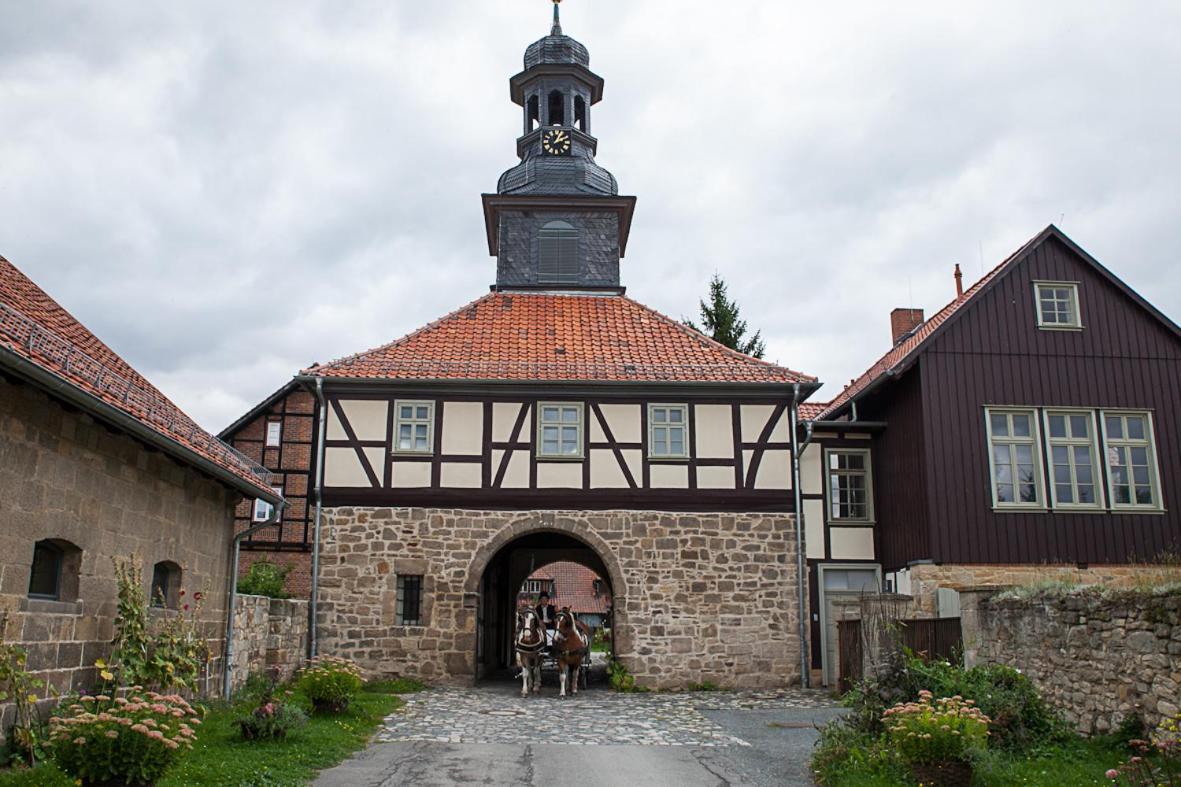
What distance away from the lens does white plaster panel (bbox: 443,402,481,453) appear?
1827 centimetres

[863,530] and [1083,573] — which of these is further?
[863,530]

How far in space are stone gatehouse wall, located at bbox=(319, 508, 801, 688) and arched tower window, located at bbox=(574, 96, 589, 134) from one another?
1105cm

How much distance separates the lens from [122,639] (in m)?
10.2

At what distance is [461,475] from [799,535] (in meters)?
6.12

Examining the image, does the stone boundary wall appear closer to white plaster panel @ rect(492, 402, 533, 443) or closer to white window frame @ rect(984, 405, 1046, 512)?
white plaster panel @ rect(492, 402, 533, 443)

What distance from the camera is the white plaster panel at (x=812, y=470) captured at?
1891cm

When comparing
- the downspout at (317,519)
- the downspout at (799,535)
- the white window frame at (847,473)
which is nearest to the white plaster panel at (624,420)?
the downspout at (799,535)

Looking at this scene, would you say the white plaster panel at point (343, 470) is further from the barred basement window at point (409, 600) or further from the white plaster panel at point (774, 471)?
the white plaster panel at point (774, 471)

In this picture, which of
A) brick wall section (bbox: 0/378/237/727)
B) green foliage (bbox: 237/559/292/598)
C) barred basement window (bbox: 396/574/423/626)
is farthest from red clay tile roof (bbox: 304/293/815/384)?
green foliage (bbox: 237/559/292/598)

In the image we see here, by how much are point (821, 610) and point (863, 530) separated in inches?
67.9

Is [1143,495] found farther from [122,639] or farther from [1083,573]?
[122,639]

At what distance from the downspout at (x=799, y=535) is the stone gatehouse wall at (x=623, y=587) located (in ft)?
0.36

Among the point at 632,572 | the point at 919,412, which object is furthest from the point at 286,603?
the point at 919,412

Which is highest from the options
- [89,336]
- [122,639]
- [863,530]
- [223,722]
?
[89,336]
